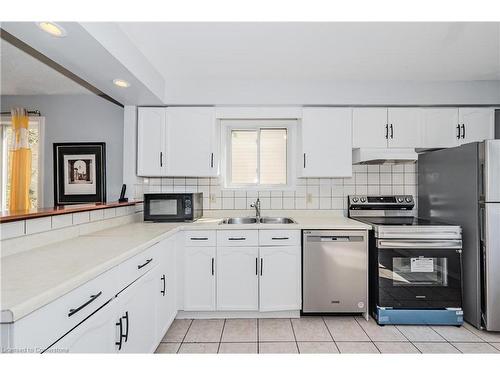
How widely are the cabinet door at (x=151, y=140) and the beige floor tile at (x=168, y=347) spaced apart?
155cm

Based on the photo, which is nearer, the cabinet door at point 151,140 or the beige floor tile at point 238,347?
the beige floor tile at point 238,347

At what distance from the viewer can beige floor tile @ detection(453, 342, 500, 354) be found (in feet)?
→ 6.96

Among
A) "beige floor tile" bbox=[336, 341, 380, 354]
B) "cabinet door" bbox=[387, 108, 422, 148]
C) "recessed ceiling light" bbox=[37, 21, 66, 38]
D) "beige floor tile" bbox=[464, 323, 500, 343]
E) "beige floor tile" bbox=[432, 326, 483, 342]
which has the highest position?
"recessed ceiling light" bbox=[37, 21, 66, 38]

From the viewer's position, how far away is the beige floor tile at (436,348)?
83.5 inches

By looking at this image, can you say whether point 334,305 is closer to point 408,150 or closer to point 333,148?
point 333,148

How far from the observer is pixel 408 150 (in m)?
2.97

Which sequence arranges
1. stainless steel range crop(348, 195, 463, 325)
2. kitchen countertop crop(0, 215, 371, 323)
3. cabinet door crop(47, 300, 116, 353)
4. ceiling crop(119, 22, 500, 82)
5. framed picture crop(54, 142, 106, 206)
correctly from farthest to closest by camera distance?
framed picture crop(54, 142, 106, 206), stainless steel range crop(348, 195, 463, 325), ceiling crop(119, 22, 500, 82), cabinet door crop(47, 300, 116, 353), kitchen countertop crop(0, 215, 371, 323)

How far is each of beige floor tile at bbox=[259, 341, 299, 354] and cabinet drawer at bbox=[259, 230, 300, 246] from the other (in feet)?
2.57

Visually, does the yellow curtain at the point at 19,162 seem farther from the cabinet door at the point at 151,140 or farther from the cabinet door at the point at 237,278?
the cabinet door at the point at 237,278

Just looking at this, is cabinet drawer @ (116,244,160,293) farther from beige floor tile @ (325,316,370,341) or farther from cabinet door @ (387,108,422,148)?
cabinet door @ (387,108,422,148)

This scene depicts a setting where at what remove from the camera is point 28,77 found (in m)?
3.07

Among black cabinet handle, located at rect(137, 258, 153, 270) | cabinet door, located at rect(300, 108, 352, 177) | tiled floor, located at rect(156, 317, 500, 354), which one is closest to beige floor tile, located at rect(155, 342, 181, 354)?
tiled floor, located at rect(156, 317, 500, 354)

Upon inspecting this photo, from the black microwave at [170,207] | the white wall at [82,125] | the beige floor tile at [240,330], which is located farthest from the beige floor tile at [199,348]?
the white wall at [82,125]
